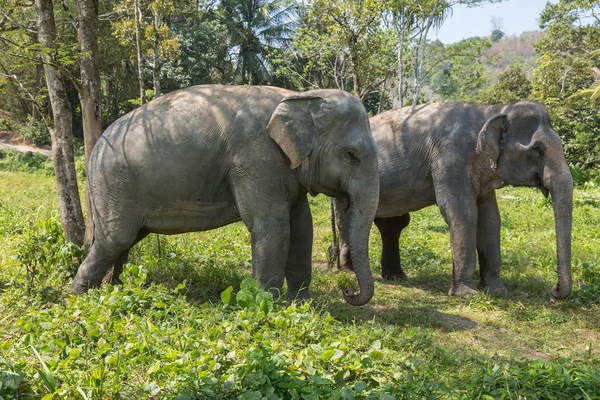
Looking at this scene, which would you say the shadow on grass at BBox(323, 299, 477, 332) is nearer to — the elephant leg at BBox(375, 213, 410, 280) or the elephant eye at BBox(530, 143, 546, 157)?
the elephant leg at BBox(375, 213, 410, 280)

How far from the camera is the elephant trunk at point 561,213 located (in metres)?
5.48

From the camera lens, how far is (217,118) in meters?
5.29

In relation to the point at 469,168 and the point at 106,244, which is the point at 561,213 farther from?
the point at 106,244

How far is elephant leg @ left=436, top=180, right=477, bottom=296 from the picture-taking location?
6.43 m

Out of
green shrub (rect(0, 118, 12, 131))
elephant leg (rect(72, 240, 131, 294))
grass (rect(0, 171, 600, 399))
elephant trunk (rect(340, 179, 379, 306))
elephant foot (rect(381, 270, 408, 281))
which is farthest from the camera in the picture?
green shrub (rect(0, 118, 12, 131))

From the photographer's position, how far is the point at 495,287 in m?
6.68

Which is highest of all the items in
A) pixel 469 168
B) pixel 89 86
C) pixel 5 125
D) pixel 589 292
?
pixel 5 125

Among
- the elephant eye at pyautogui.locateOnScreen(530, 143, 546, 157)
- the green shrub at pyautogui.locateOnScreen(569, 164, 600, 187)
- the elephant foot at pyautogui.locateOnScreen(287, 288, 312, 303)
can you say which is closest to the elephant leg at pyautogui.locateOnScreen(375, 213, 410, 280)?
the elephant eye at pyautogui.locateOnScreen(530, 143, 546, 157)

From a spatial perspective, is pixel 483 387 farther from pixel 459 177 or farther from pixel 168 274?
pixel 168 274

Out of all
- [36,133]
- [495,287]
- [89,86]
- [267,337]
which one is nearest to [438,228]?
[495,287]

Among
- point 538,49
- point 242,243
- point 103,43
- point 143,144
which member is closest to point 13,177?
point 103,43

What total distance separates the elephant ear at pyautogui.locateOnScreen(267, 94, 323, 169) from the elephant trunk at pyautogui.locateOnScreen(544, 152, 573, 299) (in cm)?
258

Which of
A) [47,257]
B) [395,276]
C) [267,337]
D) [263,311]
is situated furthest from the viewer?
[395,276]

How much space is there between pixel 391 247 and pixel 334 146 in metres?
2.90
